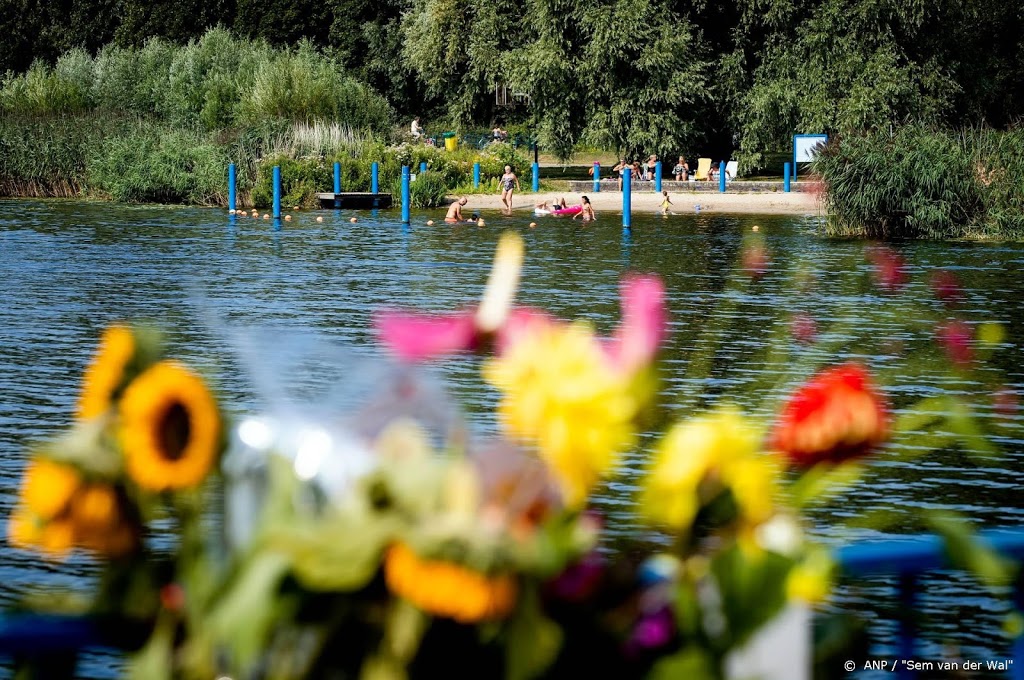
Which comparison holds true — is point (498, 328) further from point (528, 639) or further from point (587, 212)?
point (587, 212)

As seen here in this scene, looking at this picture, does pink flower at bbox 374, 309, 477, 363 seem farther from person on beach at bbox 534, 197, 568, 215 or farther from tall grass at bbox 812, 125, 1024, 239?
person on beach at bbox 534, 197, 568, 215

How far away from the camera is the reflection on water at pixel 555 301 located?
9680 millimetres

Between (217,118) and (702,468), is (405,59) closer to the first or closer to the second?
(217,118)

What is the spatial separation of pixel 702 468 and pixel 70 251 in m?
27.5

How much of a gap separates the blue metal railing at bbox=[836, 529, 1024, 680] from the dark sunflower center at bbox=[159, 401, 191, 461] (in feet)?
3.93

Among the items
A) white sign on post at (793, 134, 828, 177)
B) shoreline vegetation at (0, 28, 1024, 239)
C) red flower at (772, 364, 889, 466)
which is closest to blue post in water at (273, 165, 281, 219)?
shoreline vegetation at (0, 28, 1024, 239)

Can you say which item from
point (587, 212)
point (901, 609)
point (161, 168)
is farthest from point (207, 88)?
point (901, 609)

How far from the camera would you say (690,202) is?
43.8 meters

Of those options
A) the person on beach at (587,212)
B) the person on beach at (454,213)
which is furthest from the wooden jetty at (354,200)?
the person on beach at (587,212)

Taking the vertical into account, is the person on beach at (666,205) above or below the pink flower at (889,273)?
below

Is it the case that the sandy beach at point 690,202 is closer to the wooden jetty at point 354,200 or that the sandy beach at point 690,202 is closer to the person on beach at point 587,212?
the wooden jetty at point 354,200

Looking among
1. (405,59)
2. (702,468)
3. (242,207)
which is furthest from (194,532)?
(405,59)

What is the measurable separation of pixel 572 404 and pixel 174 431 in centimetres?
46

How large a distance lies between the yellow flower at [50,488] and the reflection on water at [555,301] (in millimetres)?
355
